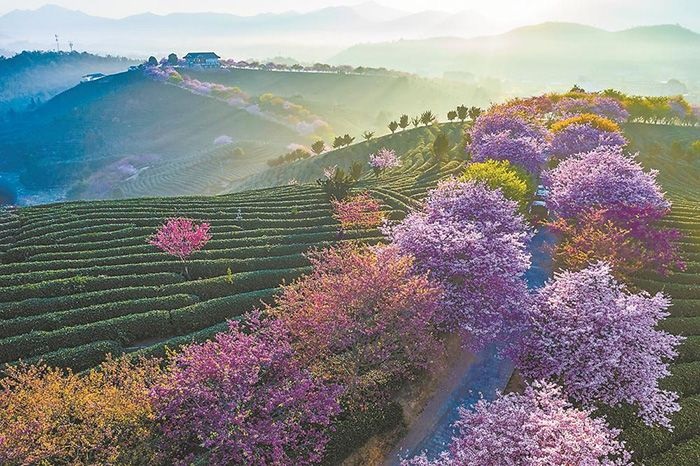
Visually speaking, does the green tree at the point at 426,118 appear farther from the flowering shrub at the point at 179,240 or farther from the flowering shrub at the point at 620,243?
the flowering shrub at the point at 179,240

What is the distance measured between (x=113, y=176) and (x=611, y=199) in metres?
133

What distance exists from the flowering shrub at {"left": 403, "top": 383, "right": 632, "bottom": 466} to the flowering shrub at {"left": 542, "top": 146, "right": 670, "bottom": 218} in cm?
2337

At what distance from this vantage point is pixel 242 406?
57.9 feet

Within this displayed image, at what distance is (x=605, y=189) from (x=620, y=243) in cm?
652

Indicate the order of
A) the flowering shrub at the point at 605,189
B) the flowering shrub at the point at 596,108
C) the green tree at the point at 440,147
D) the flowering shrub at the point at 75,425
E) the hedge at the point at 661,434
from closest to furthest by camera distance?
the flowering shrub at the point at 75,425 → the hedge at the point at 661,434 → the flowering shrub at the point at 605,189 → the green tree at the point at 440,147 → the flowering shrub at the point at 596,108

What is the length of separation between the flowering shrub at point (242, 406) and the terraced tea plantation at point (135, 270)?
28.5 ft

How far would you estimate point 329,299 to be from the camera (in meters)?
21.4

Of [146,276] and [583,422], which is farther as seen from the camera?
[146,276]

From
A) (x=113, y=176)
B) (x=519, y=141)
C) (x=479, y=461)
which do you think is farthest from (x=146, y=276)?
(x=113, y=176)

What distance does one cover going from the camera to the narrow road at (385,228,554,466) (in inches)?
866

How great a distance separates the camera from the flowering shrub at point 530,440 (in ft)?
50.3

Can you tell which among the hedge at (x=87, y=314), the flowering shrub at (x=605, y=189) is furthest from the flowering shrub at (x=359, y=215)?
the hedge at (x=87, y=314)

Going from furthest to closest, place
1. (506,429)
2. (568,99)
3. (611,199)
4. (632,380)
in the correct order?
(568,99), (611,199), (632,380), (506,429)

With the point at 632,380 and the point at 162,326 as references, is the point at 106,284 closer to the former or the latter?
the point at 162,326
